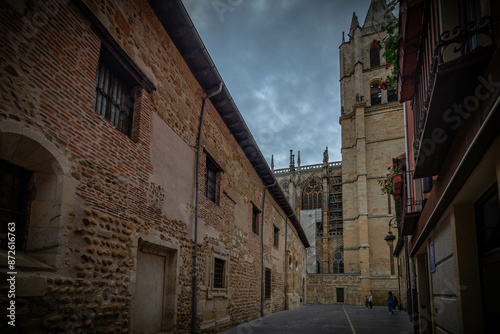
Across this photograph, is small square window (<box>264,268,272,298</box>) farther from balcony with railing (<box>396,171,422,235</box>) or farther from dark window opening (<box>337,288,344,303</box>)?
dark window opening (<box>337,288,344,303</box>)

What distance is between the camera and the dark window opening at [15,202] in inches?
154

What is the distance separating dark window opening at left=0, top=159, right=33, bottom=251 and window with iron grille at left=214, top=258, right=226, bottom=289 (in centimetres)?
645

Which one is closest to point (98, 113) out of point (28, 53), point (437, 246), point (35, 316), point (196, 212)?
point (28, 53)

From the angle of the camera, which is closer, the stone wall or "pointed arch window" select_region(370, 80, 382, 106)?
the stone wall

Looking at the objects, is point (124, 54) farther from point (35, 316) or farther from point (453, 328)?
point (453, 328)

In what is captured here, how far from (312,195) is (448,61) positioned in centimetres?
4753

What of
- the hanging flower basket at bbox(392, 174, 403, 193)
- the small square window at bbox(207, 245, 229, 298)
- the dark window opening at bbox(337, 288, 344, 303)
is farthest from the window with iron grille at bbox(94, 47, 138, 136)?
the dark window opening at bbox(337, 288, 344, 303)

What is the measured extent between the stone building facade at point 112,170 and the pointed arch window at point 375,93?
1312 inches

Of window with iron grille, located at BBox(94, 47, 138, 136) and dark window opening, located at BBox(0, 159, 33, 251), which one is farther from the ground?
window with iron grille, located at BBox(94, 47, 138, 136)

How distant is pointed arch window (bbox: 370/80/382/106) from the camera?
4032cm

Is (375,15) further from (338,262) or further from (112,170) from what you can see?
(112,170)

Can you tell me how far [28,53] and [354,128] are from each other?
1493 inches

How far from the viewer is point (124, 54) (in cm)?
587

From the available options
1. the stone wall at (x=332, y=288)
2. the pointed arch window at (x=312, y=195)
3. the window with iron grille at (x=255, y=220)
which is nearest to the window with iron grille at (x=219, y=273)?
the window with iron grille at (x=255, y=220)
